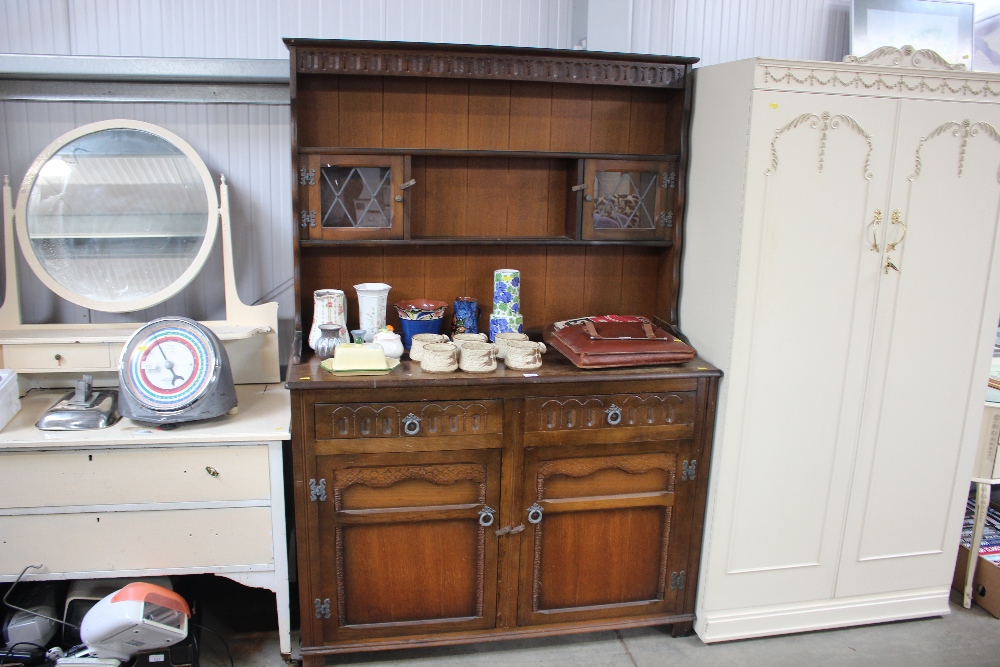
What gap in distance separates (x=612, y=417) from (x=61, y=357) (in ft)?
6.03

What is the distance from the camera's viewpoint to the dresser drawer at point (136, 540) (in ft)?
7.40

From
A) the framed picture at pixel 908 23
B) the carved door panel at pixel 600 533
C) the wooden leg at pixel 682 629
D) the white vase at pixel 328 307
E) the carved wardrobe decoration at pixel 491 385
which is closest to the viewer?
the carved wardrobe decoration at pixel 491 385

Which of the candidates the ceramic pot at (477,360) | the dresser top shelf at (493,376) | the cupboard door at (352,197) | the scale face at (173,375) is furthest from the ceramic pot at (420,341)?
the scale face at (173,375)

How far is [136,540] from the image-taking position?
90.2 inches

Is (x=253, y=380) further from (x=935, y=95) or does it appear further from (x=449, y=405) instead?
(x=935, y=95)

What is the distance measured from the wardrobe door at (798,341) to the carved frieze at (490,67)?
0.49 metres

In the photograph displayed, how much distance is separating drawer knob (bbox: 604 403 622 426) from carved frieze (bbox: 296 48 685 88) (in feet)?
3.64

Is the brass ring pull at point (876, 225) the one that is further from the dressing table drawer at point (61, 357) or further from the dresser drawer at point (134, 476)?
the dressing table drawer at point (61, 357)

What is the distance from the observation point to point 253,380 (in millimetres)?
2727

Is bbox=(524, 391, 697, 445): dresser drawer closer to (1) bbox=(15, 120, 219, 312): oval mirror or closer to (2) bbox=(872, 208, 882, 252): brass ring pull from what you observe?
(2) bbox=(872, 208, 882, 252): brass ring pull

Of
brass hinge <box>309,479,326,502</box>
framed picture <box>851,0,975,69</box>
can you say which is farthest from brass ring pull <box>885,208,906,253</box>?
brass hinge <box>309,479,326,502</box>

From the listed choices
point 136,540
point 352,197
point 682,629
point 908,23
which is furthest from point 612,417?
point 908,23

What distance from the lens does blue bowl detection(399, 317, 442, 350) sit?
262 cm

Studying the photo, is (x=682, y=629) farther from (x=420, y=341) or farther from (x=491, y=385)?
(x=420, y=341)
